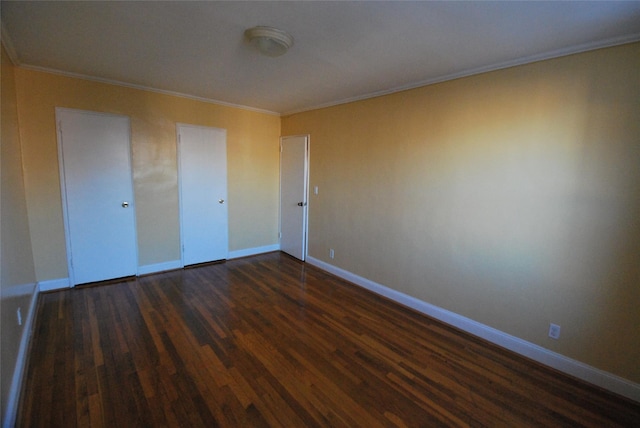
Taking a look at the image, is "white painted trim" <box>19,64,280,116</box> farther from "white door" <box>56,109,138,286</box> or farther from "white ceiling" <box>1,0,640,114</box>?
"white door" <box>56,109,138,286</box>

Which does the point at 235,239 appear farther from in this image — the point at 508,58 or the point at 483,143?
the point at 508,58

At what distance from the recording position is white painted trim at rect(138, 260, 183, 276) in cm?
392

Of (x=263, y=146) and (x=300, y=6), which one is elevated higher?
(x=300, y=6)

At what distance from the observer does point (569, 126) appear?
211cm

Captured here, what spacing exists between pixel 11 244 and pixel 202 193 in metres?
2.30

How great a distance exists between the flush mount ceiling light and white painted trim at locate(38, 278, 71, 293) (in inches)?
137

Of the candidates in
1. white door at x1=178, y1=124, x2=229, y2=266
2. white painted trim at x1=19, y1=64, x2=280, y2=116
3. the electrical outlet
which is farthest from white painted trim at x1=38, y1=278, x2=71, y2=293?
the electrical outlet

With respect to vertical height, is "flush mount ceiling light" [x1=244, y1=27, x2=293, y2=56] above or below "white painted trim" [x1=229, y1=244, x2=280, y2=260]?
above

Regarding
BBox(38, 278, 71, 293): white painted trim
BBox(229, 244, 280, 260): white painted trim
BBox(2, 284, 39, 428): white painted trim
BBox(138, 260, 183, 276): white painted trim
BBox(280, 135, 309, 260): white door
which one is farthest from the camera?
BBox(229, 244, 280, 260): white painted trim

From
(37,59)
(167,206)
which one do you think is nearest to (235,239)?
(167,206)

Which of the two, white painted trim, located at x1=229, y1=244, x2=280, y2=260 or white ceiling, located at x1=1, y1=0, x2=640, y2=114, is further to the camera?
white painted trim, located at x1=229, y1=244, x2=280, y2=260

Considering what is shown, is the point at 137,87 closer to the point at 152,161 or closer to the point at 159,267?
the point at 152,161

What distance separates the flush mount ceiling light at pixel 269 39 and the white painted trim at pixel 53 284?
347 cm

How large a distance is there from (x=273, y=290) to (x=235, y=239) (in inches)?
60.8
